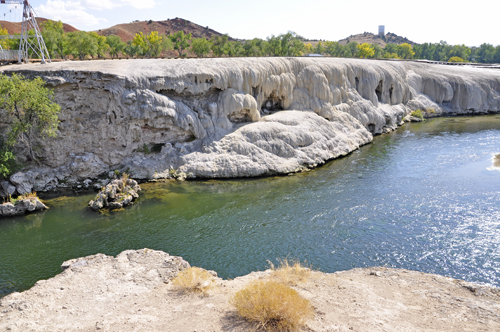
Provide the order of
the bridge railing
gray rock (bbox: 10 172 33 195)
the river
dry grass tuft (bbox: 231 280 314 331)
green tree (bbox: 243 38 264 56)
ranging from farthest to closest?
green tree (bbox: 243 38 264 56) → the bridge railing → gray rock (bbox: 10 172 33 195) → the river → dry grass tuft (bbox: 231 280 314 331)

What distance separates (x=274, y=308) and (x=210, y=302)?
299 cm

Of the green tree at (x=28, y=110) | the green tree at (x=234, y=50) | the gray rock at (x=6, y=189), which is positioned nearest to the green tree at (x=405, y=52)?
the green tree at (x=234, y=50)

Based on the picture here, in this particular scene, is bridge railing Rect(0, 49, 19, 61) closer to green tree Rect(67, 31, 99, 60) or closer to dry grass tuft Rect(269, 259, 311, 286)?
green tree Rect(67, 31, 99, 60)

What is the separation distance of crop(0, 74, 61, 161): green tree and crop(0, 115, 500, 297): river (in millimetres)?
5956

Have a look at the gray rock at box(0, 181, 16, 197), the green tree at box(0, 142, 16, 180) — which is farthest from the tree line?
the gray rock at box(0, 181, 16, 197)

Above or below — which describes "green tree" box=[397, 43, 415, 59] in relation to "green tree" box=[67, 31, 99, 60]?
above

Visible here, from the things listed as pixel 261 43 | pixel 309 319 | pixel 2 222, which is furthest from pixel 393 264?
pixel 261 43

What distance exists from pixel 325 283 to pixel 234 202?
12835mm

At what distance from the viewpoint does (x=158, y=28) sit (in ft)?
436

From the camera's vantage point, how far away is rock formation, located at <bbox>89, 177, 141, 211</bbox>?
83.0 ft

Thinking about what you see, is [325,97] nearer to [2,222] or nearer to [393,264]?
[393,264]

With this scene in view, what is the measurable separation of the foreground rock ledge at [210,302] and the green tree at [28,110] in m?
16.5

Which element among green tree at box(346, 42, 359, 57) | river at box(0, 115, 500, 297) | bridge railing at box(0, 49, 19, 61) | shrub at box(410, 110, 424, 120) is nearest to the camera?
river at box(0, 115, 500, 297)

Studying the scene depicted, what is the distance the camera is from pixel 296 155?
110 ft
